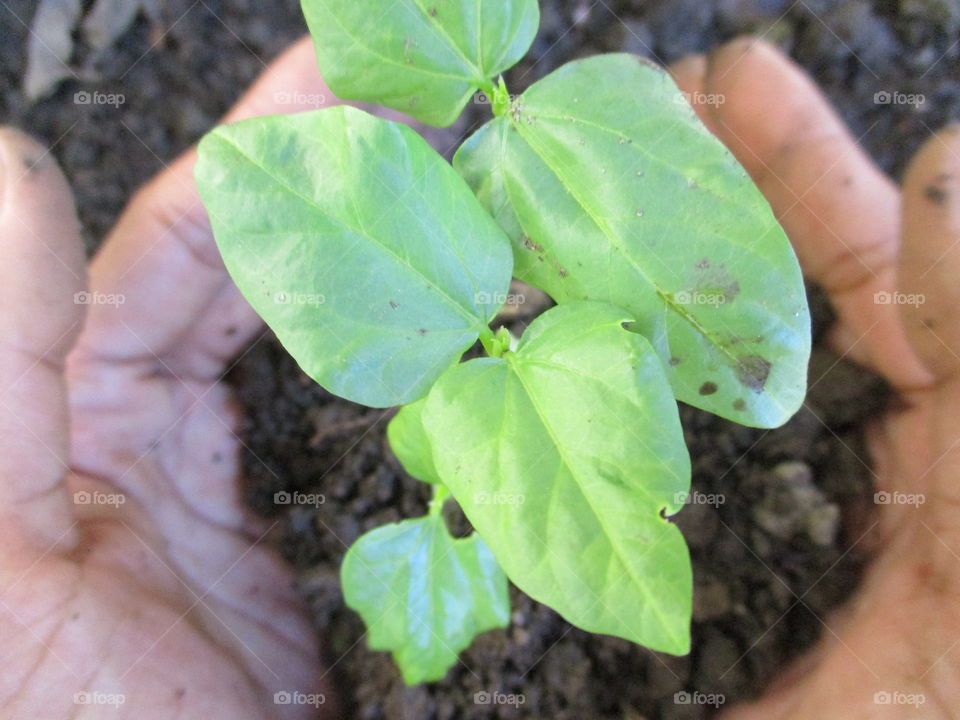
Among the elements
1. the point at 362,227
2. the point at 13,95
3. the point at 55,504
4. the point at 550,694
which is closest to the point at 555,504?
the point at 362,227

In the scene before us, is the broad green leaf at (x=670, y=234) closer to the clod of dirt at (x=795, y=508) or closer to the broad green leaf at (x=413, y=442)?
the broad green leaf at (x=413, y=442)

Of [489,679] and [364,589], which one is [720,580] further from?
[364,589]

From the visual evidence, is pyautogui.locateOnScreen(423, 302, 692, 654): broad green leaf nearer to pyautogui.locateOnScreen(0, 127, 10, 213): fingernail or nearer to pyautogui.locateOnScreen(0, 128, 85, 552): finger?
pyautogui.locateOnScreen(0, 128, 85, 552): finger

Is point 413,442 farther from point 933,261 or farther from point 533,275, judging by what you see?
point 933,261

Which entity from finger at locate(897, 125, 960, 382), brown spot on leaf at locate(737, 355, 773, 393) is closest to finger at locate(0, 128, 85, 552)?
brown spot on leaf at locate(737, 355, 773, 393)

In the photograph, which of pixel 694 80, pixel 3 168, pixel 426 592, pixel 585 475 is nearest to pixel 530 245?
pixel 585 475
